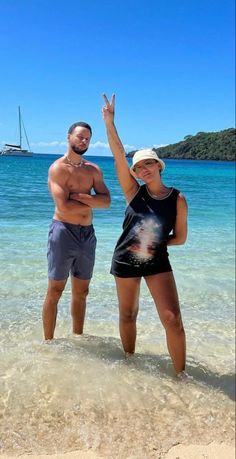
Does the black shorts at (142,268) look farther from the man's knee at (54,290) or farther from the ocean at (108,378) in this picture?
the ocean at (108,378)

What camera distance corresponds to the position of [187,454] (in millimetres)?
3312

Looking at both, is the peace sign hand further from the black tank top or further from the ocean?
the ocean

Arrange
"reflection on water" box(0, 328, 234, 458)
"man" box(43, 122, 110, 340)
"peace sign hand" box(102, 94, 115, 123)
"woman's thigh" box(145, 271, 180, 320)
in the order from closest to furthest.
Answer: "reflection on water" box(0, 328, 234, 458), "woman's thigh" box(145, 271, 180, 320), "peace sign hand" box(102, 94, 115, 123), "man" box(43, 122, 110, 340)

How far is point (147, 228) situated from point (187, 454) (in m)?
1.76

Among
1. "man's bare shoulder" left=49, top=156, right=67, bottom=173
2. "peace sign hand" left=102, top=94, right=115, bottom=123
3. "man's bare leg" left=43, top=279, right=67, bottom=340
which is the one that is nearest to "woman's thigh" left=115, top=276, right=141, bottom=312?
"man's bare leg" left=43, top=279, right=67, bottom=340

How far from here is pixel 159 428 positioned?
3.58m

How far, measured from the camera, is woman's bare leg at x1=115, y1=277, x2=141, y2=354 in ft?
13.7

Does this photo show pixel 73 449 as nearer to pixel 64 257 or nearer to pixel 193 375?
pixel 193 375

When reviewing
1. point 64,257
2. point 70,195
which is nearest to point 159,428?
point 64,257

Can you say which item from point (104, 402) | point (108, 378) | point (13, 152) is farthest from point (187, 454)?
point (13, 152)

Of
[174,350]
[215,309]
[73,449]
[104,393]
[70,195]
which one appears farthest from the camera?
[215,309]

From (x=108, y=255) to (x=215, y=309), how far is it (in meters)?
3.33

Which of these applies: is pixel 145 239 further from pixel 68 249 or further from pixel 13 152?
pixel 13 152

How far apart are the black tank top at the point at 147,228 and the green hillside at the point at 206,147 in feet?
404
